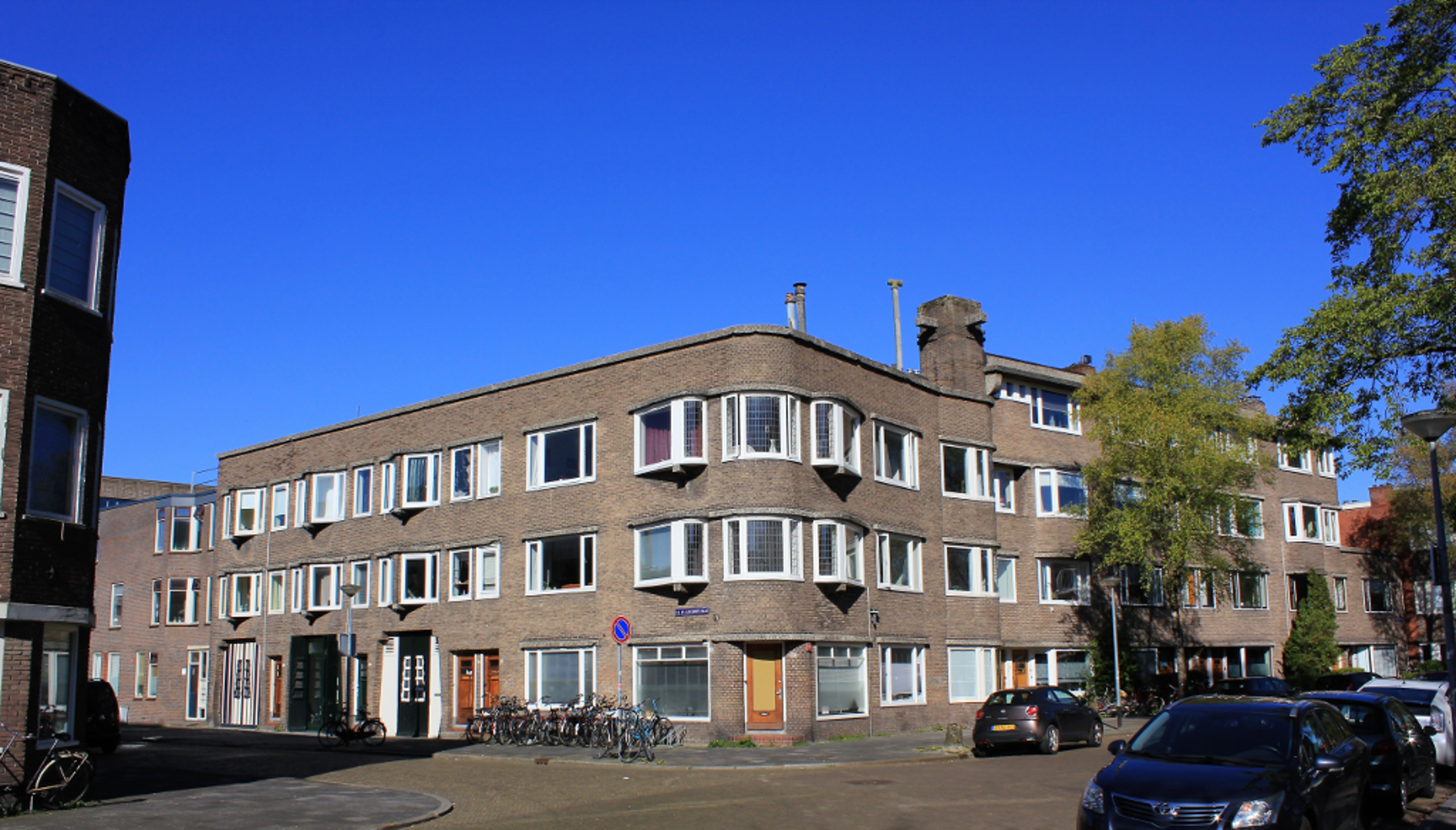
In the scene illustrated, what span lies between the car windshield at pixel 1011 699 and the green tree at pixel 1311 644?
80.7ft

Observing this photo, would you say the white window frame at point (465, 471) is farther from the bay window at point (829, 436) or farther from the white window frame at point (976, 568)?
the white window frame at point (976, 568)

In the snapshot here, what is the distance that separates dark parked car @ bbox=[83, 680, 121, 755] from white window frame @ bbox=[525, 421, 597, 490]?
11536 mm

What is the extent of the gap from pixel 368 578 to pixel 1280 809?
99.5ft

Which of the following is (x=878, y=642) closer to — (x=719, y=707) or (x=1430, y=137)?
(x=719, y=707)

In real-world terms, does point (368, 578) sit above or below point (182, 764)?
above

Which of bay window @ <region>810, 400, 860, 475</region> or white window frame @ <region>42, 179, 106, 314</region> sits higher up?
white window frame @ <region>42, 179, 106, 314</region>

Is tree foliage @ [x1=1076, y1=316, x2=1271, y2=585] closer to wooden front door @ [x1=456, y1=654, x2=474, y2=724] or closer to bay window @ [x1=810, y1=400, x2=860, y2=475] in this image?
bay window @ [x1=810, y1=400, x2=860, y2=475]

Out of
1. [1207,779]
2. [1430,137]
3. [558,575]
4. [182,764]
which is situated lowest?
[182,764]

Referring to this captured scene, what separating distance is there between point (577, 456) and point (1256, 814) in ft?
74.1

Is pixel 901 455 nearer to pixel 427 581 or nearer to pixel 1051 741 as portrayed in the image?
pixel 1051 741

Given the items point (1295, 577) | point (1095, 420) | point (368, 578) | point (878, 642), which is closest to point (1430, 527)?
point (1295, 577)

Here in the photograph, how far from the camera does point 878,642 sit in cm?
2905

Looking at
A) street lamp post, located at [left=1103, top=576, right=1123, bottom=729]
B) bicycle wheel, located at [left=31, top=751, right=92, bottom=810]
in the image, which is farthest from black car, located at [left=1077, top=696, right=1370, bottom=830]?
street lamp post, located at [left=1103, top=576, right=1123, bottom=729]

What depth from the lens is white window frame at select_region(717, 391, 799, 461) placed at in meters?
27.1
